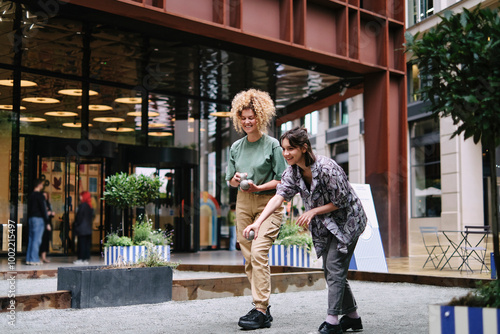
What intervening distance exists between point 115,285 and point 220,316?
130cm

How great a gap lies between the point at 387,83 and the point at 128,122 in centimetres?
769

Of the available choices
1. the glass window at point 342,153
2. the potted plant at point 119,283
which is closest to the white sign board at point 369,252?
the potted plant at point 119,283

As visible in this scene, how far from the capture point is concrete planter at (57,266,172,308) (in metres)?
6.20

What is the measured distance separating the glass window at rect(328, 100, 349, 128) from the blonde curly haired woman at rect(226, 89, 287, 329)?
28508mm

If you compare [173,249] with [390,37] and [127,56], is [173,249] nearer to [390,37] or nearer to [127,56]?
[127,56]

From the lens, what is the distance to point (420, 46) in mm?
3396

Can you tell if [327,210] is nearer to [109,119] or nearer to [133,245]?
[133,245]

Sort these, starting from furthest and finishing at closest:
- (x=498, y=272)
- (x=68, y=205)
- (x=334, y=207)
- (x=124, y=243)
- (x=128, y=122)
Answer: (x=128, y=122) < (x=68, y=205) < (x=124, y=243) < (x=334, y=207) < (x=498, y=272)

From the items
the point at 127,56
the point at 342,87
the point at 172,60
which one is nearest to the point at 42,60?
the point at 127,56

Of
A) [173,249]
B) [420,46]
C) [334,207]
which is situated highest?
[420,46]

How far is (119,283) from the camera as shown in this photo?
6.38 meters

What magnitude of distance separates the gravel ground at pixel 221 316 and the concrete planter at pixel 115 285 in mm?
122

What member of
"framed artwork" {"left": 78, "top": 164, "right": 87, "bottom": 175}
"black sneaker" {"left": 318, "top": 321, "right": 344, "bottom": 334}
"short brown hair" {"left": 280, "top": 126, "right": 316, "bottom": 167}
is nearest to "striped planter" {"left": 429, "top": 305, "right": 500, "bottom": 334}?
"black sneaker" {"left": 318, "top": 321, "right": 344, "bottom": 334}

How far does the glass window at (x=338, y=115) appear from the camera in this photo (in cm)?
3372
